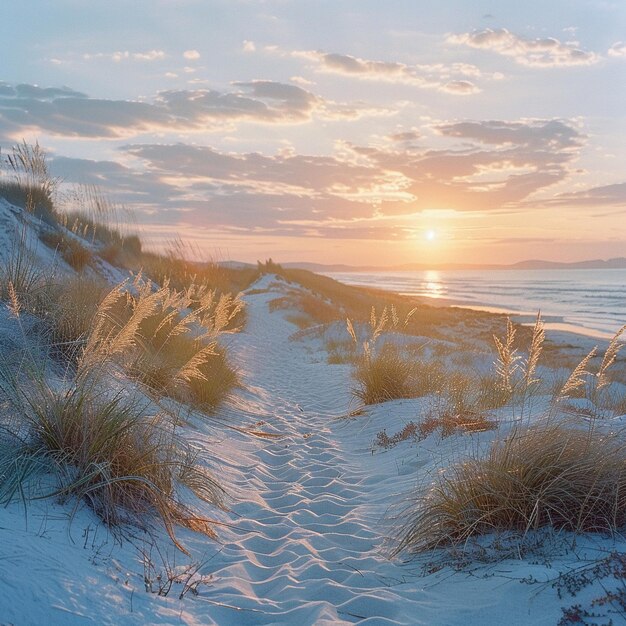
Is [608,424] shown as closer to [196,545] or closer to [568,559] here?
[568,559]

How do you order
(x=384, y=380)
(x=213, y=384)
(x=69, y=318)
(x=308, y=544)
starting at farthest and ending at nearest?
(x=384, y=380)
(x=213, y=384)
(x=69, y=318)
(x=308, y=544)

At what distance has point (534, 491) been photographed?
3607mm

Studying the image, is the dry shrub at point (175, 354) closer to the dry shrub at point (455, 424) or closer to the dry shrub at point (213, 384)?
the dry shrub at point (213, 384)

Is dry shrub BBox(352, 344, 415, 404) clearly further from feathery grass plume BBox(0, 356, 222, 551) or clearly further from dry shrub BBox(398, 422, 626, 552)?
feathery grass plume BBox(0, 356, 222, 551)

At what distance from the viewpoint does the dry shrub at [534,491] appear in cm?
345

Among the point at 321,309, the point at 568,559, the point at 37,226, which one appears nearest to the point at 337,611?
the point at 568,559

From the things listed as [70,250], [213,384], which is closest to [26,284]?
[213,384]

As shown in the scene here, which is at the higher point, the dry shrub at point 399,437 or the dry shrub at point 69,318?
the dry shrub at point 69,318

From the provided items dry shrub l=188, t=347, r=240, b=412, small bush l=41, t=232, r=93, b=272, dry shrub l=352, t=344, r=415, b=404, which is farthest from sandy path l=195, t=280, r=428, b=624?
small bush l=41, t=232, r=93, b=272

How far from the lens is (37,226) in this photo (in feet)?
43.7

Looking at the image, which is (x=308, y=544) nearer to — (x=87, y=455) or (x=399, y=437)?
(x=87, y=455)

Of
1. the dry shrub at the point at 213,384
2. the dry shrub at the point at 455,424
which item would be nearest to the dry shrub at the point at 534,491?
the dry shrub at the point at 455,424

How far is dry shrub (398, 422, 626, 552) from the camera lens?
345cm

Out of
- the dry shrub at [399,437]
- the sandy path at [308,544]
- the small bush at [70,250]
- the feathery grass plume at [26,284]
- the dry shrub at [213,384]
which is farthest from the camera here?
the small bush at [70,250]
